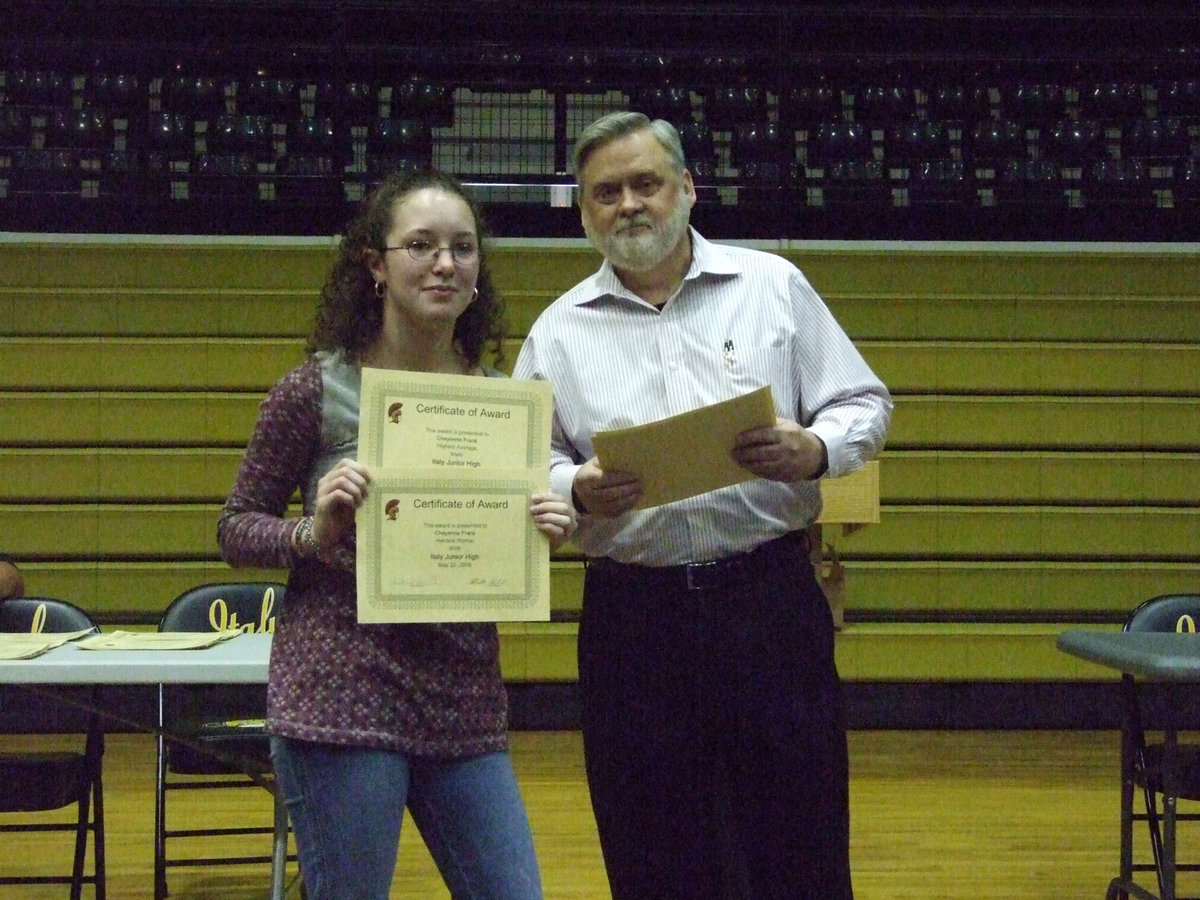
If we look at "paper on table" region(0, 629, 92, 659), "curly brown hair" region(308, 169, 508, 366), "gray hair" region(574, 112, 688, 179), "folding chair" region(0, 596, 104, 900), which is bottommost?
"folding chair" region(0, 596, 104, 900)

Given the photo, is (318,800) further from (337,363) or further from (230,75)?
(230,75)

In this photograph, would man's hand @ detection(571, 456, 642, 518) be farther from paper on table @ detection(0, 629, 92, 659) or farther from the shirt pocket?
paper on table @ detection(0, 629, 92, 659)

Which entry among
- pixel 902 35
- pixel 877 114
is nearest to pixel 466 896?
pixel 877 114

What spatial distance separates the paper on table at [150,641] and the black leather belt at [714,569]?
4.95 feet

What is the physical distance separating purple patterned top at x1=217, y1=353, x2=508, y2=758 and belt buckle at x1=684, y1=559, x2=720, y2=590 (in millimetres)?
462

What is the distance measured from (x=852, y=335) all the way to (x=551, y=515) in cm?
544

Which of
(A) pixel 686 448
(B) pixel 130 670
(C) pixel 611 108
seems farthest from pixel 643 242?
(C) pixel 611 108

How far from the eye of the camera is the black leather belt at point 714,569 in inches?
80.4

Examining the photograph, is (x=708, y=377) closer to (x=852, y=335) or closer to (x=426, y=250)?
(x=426, y=250)

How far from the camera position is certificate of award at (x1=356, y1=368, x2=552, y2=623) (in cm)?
155

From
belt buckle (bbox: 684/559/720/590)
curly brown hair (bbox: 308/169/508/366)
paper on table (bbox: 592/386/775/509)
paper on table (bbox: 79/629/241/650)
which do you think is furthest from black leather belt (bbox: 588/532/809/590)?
paper on table (bbox: 79/629/241/650)

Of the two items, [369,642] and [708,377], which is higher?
[708,377]

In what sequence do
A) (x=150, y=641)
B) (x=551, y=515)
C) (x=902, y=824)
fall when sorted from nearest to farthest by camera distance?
1. (x=551, y=515)
2. (x=150, y=641)
3. (x=902, y=824)

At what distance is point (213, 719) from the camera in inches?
159
